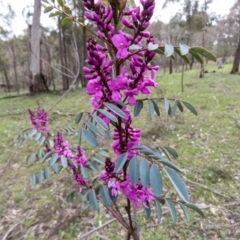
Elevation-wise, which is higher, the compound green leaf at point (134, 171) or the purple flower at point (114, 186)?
the compound green leaf at point (134, 171)

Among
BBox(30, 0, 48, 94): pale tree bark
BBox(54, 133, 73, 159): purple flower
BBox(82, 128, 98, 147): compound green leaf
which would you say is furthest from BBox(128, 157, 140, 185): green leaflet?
BBox(30, 0, 48, 94): pale tree bark

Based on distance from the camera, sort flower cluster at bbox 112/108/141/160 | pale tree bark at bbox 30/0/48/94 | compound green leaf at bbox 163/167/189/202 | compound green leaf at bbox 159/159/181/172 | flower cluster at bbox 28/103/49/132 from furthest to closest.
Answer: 1. pale tree bark at bbox 30/0/48/94
2. flower cluster at bbox 28/103/49/132
3. flower cluster at bbox 112/108/141/160
4. compound green leaf at bbox 159/159/181/172
5. compound green leaf at bbox 163/167/189/202

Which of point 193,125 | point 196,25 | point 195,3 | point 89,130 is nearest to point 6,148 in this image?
point 193,125

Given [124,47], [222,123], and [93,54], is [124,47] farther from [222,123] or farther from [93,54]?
[222,123]

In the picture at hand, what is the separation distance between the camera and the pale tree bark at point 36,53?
10086 millimetres

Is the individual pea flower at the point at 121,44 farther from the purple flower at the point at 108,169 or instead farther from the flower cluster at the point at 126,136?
the purple flower at the point at 108,169

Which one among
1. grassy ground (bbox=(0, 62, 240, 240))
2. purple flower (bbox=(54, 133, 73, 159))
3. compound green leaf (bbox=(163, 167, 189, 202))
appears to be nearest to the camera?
compound green leaf (bbox=(163, 167, 189, 202))

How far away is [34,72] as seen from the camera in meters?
11.1

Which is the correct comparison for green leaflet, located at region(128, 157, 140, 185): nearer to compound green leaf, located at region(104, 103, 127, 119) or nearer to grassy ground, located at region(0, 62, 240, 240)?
compound green leaf, located at region(104, 103, 127, 119)

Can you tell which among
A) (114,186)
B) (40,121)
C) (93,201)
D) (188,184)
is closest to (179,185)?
(114,186)

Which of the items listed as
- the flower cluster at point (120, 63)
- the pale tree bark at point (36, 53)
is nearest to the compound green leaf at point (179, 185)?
the flower cluster at point (120, 63)

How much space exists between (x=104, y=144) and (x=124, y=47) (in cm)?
343

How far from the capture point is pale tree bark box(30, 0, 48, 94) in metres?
10.1

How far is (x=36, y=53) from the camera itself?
996 cm
